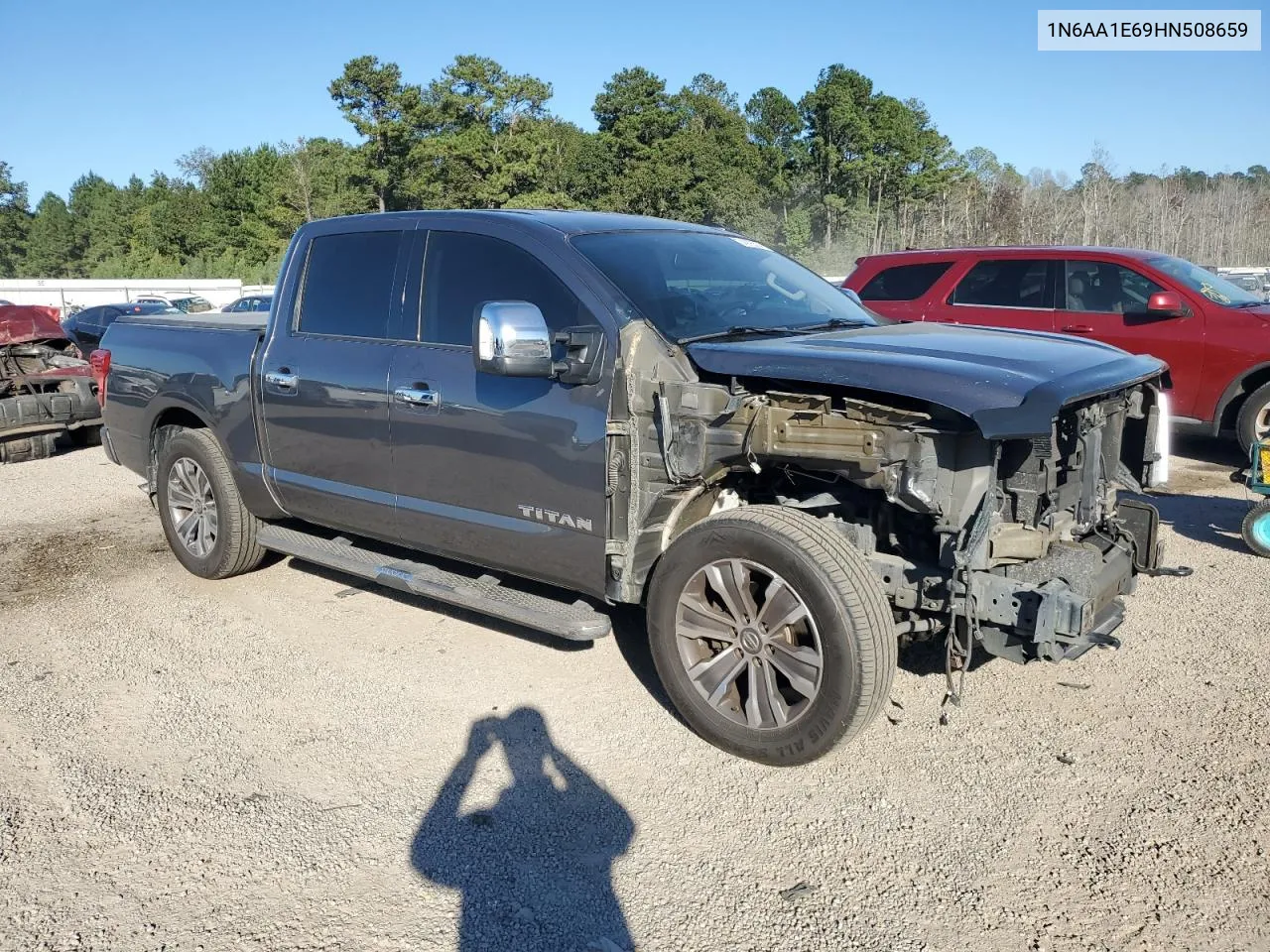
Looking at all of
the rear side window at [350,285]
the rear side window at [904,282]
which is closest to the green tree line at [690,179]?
the rear side window at [904,282]

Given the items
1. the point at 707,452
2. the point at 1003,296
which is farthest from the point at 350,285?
the point at 1003,296

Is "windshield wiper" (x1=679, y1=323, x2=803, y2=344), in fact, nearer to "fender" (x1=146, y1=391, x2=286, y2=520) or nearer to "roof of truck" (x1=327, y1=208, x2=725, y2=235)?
"roof of truck" (x1=327, y1=208, x2=725, y2=235)

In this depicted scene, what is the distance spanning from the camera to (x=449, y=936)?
2.83 m

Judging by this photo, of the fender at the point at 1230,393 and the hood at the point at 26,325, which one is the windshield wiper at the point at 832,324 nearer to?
the fender at the point at 1230,393

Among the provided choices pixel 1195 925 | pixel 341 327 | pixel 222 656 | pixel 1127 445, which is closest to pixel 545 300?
pixel 341 327

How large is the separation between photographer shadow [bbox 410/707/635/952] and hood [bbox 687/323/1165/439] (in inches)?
63.7

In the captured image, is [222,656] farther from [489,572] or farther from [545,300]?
[545,300]

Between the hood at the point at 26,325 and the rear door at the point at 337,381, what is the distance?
7.34 meters

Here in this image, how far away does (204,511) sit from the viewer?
5.93 m

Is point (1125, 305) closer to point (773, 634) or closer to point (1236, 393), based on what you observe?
point (1236, 393)

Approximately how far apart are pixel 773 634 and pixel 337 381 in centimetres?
249

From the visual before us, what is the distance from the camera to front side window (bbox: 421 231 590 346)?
4203 millimetres

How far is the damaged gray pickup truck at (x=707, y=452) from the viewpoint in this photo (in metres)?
3.47

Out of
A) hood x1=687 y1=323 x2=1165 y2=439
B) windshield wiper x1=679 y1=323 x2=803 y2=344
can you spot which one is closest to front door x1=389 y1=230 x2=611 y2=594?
windshield wiper x1=679 y1=323 x2=803 y2=344
